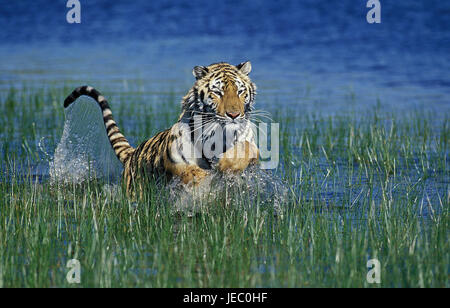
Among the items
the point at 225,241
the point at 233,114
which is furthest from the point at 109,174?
the point at 225,241

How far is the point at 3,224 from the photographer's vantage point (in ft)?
19.7

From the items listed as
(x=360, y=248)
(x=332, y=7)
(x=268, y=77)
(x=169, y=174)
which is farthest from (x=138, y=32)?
(x=360, y=248)

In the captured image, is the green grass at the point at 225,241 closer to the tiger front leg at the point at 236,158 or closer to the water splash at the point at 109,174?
the water splash at the point at 109,174

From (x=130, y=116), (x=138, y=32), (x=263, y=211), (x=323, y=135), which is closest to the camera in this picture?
(x=263, y=211)

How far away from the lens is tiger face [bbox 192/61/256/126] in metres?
6.43

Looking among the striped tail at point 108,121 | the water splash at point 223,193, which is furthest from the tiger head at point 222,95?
the striped tail at point 108,121

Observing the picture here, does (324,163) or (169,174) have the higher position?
(324,163)

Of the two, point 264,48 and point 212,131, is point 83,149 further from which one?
point 264,48

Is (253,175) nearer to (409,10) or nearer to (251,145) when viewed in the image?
(251,145)

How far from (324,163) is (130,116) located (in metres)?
3.88

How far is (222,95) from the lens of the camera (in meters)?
6.54

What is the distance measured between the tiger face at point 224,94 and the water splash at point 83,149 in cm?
193

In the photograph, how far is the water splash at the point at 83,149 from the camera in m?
8.41

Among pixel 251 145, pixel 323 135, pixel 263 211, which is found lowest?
pixel 263 211
